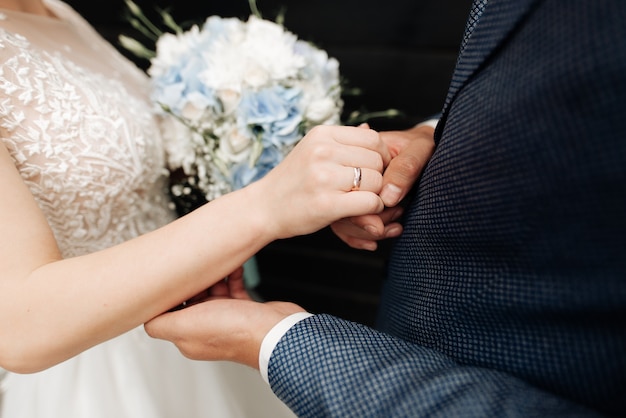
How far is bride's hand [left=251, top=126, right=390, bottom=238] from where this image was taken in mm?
608

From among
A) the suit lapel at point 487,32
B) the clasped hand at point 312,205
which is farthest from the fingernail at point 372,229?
the suit lapel at point 487,32

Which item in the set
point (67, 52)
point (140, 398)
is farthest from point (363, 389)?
point (67, 52)

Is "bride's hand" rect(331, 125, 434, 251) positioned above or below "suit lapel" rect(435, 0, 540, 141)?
below

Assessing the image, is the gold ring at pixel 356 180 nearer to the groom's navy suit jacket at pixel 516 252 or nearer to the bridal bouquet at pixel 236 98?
the groom's navy suit jacket at pixel 516 252

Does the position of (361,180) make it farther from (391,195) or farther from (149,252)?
(149,252)

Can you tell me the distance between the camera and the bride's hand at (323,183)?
0.61 metres

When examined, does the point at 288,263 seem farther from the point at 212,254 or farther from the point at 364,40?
the point at 212,254

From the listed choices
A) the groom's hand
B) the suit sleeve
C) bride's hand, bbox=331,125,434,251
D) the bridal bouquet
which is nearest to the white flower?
the bridal bouquet

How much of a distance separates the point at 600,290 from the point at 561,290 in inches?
1.3

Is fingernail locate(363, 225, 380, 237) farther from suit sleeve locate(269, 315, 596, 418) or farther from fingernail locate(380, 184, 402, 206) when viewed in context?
suit sleeve locate(269, 315, 596, 418)

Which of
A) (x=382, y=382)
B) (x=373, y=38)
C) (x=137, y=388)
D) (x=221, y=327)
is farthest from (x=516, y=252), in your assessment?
(x=373, y=38)

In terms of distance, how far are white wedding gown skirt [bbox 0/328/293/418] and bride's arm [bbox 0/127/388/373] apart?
250 mm

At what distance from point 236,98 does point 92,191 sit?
32cm

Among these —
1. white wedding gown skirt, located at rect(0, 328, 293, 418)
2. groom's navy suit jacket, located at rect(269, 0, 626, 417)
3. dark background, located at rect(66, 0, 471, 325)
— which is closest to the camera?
groom's navy suit jacket, located at rect(269, 0, 626, 417)
